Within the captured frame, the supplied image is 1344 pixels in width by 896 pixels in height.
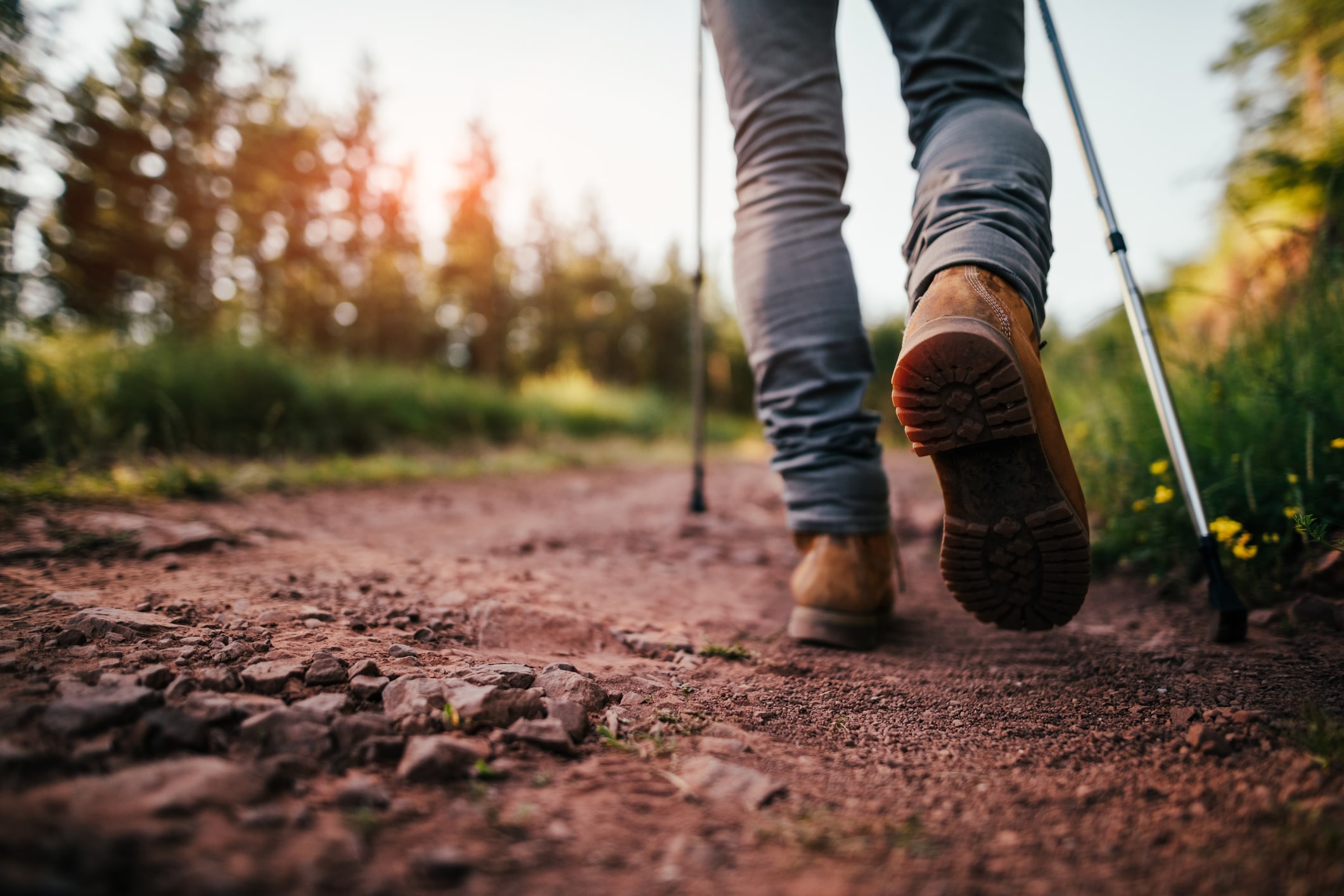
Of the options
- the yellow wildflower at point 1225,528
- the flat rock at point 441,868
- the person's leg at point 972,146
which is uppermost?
the person's leg at point 972,146

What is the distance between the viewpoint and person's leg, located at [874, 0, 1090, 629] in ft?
3.39

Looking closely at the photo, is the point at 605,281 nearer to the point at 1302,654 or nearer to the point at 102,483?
the point at 102,483

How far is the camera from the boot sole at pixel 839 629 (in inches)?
53.8

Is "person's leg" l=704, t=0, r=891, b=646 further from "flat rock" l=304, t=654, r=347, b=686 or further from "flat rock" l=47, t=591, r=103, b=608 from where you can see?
"flat rock" l=47, t=591, r=103, b=608

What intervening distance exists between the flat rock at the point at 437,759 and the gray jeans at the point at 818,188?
2.82ft

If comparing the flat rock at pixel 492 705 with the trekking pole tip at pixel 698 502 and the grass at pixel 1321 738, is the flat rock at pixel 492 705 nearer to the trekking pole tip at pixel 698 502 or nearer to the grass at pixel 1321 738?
the grass at pixel 1321 738

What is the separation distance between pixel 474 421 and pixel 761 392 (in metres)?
7.00

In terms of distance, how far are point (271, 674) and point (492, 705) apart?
30 cm

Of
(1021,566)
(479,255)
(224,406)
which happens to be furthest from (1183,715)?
(479,255)

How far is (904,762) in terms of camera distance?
2.85 ft

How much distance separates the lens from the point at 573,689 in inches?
38.2

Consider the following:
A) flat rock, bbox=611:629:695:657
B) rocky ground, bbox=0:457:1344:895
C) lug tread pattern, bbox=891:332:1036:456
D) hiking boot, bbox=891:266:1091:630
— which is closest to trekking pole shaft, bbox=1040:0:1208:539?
rocky ground, bbox=0:457:1344:895

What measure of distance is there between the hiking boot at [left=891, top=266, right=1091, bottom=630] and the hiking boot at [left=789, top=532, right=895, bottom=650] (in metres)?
0.27

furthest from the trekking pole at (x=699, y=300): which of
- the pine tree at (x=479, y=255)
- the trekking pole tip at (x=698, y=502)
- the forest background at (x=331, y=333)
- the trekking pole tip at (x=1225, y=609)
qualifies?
the pine tree at (x=479, y=255)
